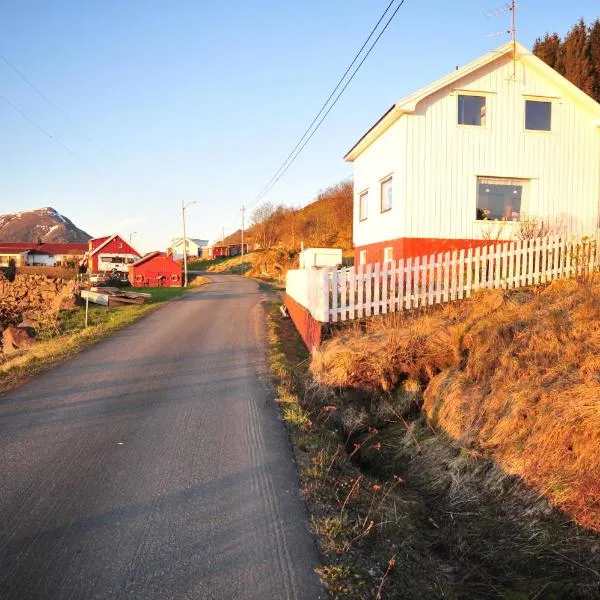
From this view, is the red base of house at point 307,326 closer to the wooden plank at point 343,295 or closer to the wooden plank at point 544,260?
the wooden plank at point 343,295

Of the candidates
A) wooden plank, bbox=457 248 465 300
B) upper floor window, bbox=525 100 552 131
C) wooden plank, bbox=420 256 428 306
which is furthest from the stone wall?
upper floor window, bbox=525 100 552 131

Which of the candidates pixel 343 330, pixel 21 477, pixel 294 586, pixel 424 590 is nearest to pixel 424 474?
pixel 424 590

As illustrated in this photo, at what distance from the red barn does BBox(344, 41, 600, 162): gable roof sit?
1350 inches

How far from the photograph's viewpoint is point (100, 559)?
10.6ft

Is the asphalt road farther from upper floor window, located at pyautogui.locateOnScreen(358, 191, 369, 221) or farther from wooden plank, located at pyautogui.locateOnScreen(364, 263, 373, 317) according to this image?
upper floor window, located at pyautogui.locateOnScreen(358, 191, 369, 221)

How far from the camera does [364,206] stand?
67.5 feet

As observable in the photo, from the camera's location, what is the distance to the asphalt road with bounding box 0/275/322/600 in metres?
3.08

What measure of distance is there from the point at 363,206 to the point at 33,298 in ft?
43.5

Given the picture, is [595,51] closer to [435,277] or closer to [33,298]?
[435,277]

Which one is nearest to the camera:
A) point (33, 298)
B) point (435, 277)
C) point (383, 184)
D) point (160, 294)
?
point (435, 277)

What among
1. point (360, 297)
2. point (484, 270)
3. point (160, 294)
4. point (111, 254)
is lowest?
point (160, 294)

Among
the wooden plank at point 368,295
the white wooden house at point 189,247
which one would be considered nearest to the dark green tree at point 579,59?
the wooden plank at point 368,295

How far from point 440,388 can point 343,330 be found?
Answer: 3147 mm

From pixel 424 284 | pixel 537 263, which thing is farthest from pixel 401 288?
pixel 537 263
